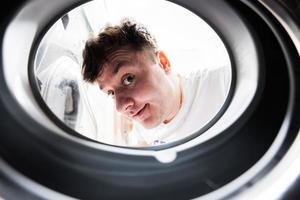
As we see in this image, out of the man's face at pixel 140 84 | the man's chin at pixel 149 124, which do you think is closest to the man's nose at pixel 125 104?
the man's face at pixel 140 84

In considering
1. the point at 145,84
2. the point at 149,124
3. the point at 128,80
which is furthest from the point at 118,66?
the point at 149,124

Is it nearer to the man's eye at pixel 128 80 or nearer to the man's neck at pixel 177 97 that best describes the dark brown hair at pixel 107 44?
the man's eye at pixel 128 80

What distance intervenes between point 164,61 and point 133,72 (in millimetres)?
255

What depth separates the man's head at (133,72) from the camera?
2.98 ft

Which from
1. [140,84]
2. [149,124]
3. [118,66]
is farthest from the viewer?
[149,124]

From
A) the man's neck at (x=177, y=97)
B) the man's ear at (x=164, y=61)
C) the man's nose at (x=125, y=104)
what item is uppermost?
the man's ear at (x=164, y=61)

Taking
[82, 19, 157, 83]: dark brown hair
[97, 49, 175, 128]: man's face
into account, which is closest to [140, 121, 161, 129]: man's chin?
[97, 49, 175, 128]: man's face

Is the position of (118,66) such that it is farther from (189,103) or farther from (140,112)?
(189,103)

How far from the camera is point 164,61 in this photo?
4.00ft

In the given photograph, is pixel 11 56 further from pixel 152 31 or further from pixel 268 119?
pixel 152 31

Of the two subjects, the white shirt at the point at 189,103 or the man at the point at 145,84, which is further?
the white shirt at the point at 189,103

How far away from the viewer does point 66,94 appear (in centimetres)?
114

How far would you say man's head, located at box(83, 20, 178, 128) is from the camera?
35.8 inches

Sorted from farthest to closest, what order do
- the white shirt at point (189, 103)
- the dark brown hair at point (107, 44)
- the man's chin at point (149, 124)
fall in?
1. the man's chin at point (149, 124)
2. the white shirt at point (189, 103)
3. the dark brown hair at point (107, 44)
